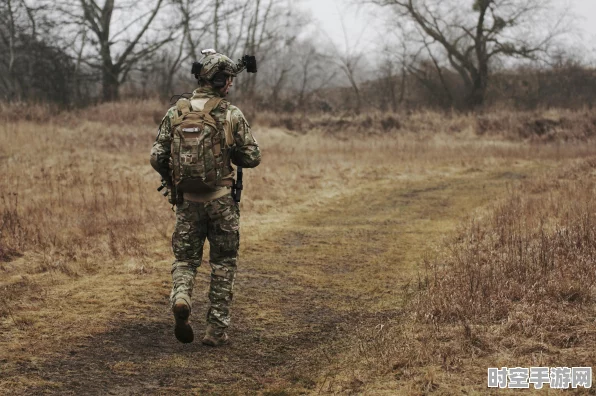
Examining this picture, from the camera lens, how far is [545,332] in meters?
4.39

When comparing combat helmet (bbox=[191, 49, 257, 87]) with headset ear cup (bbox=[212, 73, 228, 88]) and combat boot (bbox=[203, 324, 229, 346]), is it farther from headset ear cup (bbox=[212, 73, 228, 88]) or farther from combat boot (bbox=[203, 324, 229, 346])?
combat boot (bbox=[203, 324, 229, 346])

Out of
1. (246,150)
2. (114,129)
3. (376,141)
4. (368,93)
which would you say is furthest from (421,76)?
(246,150)

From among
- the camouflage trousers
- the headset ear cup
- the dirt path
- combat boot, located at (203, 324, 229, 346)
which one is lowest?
the dirt path

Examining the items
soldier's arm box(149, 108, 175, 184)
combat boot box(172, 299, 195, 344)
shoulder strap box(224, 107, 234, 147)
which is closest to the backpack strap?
shoulder strap box(224, 107, 234, 147)

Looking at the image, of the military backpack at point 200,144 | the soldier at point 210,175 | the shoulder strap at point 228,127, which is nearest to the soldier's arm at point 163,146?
the soldier at point 210,175

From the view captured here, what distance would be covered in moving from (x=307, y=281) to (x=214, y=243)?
6.99ft

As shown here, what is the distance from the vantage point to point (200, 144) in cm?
465

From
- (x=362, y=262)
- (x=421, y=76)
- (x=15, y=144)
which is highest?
(x=421, y=76)

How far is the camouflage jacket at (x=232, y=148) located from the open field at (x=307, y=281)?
4.50ft

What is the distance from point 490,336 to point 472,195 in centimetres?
835

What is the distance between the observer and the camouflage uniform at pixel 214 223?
16.1 feet

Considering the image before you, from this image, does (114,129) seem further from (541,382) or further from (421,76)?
(421,76)

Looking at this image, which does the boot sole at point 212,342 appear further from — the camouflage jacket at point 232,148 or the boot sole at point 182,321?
the camouflage jacket at point 232,148

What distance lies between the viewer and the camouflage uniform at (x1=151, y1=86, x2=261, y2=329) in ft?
16.1
